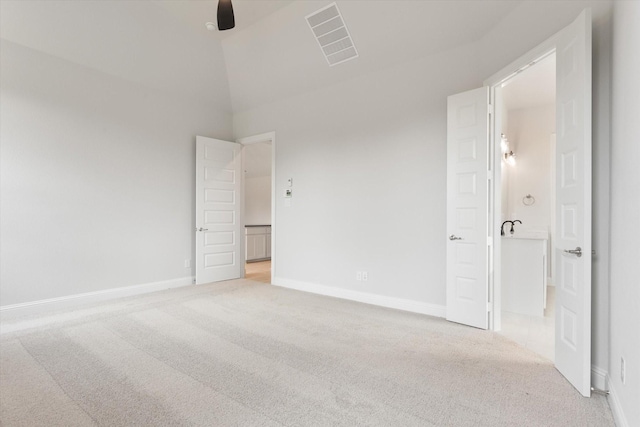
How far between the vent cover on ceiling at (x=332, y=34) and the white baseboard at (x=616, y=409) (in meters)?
4.03

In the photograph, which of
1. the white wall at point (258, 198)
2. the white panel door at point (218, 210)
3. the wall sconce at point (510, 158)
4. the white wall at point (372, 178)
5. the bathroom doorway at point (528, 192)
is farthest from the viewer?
the white wall at point (258, 198)

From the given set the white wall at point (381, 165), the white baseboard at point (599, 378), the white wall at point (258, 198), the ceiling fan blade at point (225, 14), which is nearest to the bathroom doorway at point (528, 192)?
the white wall at point (381, 165)

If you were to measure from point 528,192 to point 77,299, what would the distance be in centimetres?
718

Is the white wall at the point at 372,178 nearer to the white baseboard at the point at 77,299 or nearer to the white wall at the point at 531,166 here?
the white baseboard at the point at 77,299

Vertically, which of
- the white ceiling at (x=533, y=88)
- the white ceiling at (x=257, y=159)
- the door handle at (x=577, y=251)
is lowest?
the door handle at (x=577, y=251)

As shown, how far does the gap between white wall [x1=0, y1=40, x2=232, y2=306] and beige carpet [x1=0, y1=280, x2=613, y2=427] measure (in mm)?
710

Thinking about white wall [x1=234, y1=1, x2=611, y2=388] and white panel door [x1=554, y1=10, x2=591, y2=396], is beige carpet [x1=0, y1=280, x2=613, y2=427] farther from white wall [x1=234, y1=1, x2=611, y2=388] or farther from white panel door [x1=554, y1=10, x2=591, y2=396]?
Answer: white wall [x1=234, y1=1, x2=611, y2=388]

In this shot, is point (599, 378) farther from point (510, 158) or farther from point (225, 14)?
point (510, 158)

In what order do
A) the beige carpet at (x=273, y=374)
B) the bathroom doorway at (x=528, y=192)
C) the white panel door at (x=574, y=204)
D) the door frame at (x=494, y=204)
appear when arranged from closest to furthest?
the beige carpet at (x=273, y=374) → the white panel door at (x=574, y=204) → the door frame at (x=494, y=204) → the bathroom doorway at (x=528, y=192)

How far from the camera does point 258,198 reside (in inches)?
360

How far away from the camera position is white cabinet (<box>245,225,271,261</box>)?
7.91 meters

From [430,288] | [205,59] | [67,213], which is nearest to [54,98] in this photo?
[67,213]

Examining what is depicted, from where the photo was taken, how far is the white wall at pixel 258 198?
9.02 metres

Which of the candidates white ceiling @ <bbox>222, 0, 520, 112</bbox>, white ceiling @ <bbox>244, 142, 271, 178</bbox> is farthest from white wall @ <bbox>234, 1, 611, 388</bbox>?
white ceiling @ <bbox>244, 142, 271, 178</bbox>
